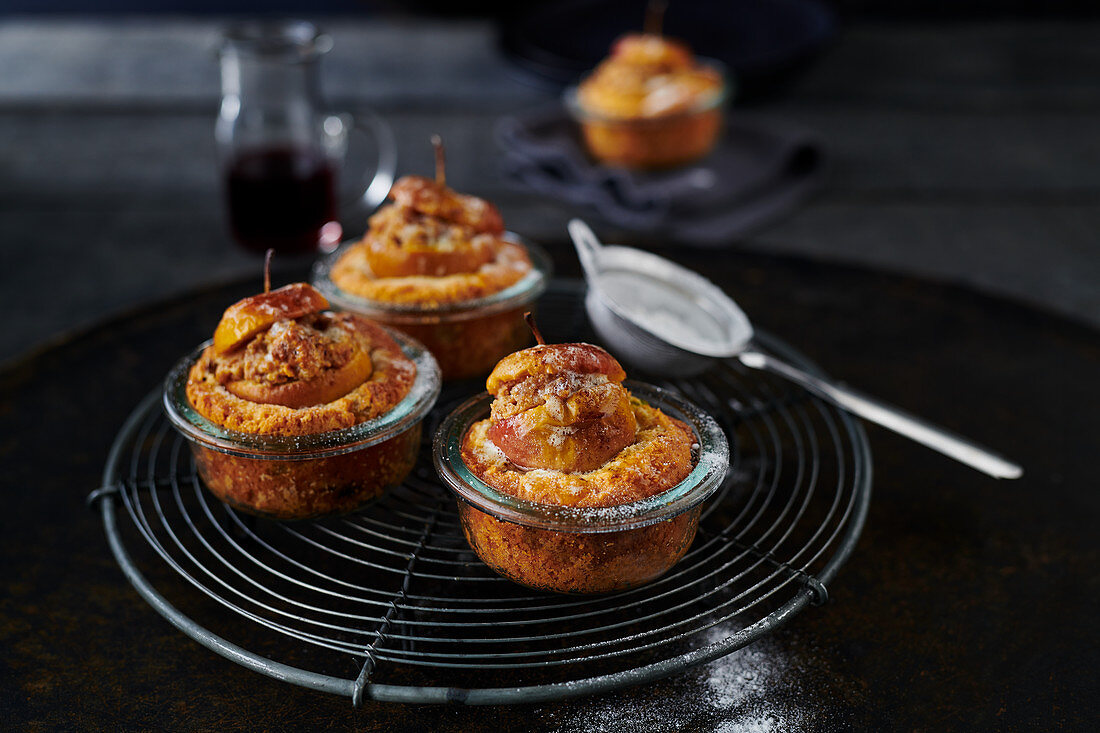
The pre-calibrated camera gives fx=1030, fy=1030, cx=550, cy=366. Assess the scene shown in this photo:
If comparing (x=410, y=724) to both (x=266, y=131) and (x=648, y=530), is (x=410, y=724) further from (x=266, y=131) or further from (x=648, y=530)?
(x=266, y=131)

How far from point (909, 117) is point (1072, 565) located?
3.35 metres

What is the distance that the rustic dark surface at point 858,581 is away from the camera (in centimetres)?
144

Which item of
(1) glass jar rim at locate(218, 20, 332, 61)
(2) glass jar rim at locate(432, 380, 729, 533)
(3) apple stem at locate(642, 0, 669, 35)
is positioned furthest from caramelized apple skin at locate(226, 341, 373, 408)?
(3) apple stem at locate(642, 0, 669, 35)

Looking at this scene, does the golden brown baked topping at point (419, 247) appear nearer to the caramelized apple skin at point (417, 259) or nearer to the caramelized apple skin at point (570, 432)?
the caramelized apple skin at point (417, 259)

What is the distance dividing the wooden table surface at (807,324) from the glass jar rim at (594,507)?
0.84 feet

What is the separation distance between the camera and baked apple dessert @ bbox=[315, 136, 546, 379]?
205 cm

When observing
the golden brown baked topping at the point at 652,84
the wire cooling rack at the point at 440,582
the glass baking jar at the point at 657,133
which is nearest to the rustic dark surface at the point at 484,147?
the glass baking jar at the point at 657,133

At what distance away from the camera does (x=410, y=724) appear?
1.43m

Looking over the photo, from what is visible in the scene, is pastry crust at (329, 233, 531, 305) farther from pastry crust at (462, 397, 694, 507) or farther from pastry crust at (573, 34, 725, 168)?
pastry crust at (573, 34, 725, 168)

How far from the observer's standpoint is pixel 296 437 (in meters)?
1.63

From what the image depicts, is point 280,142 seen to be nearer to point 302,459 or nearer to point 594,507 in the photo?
point 302,459

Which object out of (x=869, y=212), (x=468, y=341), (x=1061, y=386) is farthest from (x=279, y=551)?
(x=869, y=212)

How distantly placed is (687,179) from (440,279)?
5.82ft

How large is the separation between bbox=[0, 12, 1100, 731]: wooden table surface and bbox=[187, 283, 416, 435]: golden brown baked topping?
35cm
